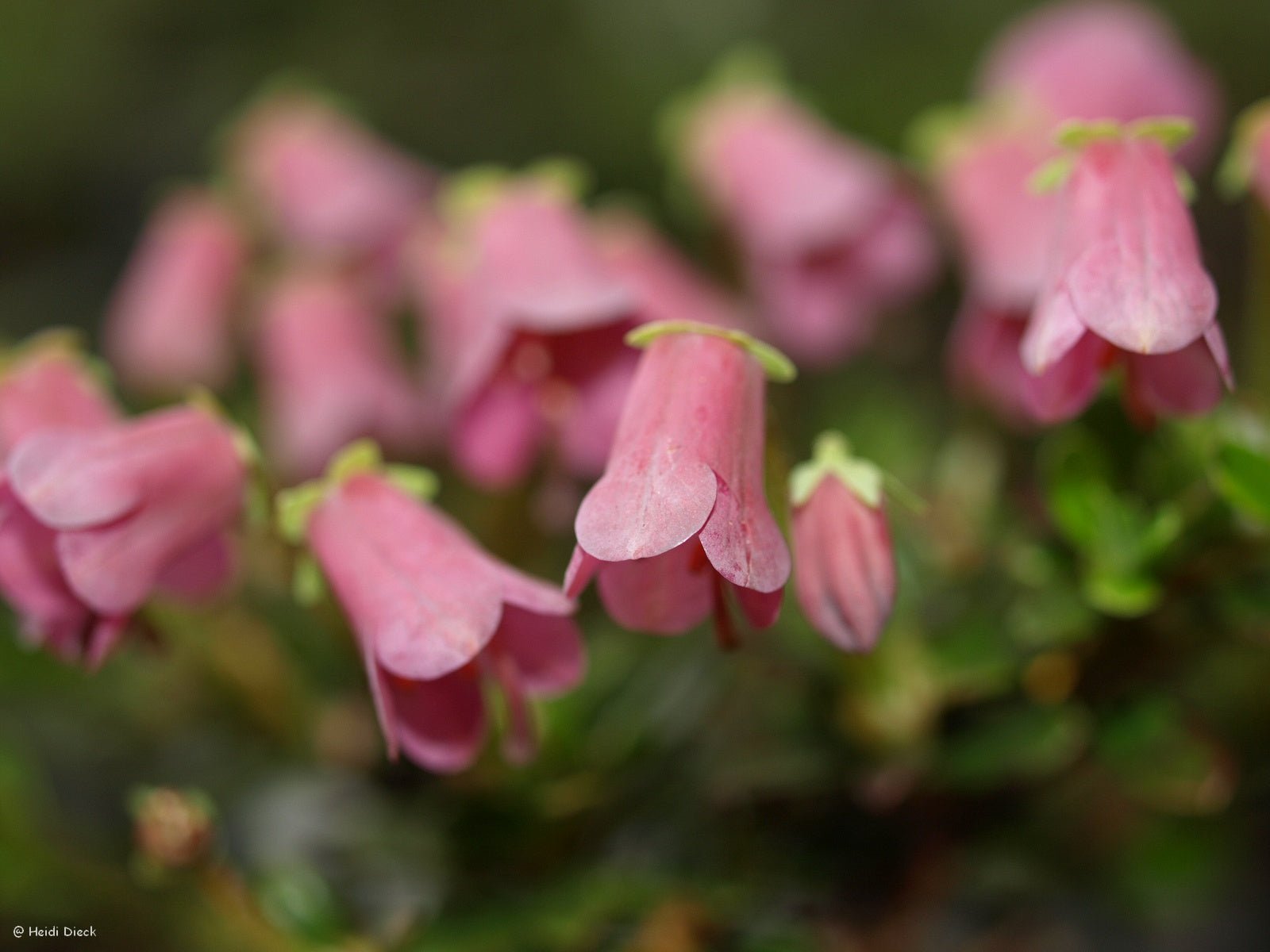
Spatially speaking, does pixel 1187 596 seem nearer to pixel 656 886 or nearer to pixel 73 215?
pixel 656 886

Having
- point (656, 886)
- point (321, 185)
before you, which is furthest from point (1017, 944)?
point (321, 185)

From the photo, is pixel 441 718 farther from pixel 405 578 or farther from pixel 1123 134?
pixel 1123 134

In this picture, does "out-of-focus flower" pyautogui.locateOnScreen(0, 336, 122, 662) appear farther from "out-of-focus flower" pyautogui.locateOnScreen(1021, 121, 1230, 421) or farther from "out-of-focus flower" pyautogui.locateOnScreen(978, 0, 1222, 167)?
"out-of-focus flower" pyautogui.locateOnScreen(978, 0, 1222, 167)

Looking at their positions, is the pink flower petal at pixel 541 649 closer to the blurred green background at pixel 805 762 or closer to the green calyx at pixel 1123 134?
the blurred green background at pixel 805 762

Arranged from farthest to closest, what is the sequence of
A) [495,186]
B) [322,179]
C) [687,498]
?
1. [322,179]
2. [495,186]
3. [687,498]

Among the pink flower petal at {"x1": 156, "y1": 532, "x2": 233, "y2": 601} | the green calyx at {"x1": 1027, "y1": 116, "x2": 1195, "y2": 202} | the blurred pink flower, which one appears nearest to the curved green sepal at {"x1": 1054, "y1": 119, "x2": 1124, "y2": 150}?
the green calyx at {"x1": 1027, "y1": 116, "x2": 1195, "y2": 202}

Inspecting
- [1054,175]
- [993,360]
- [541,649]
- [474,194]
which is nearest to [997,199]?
[993,360]

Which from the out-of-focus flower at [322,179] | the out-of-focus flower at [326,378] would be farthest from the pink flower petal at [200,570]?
the out-of-focus flower at [322,179]

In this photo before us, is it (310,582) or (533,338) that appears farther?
(533,338)
